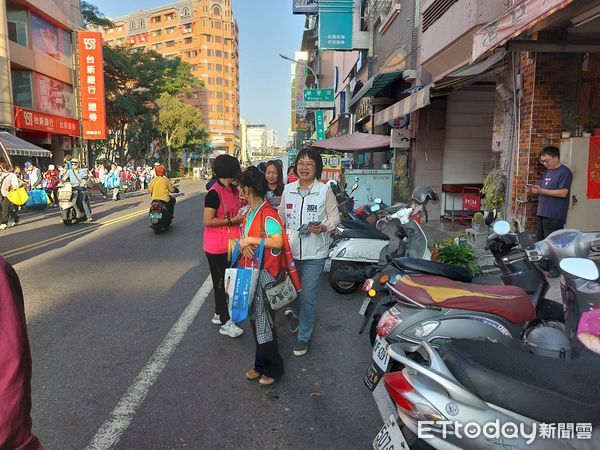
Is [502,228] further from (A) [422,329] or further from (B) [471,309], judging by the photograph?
(A) [422,329]

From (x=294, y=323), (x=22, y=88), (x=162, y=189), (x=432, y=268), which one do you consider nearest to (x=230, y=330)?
(x=294, y=323)

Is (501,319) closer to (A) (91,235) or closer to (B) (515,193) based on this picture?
(B) (515,193)

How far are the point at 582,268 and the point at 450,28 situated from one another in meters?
9.18

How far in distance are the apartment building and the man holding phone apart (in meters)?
95.7

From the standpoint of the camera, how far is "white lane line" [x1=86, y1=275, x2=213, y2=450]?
2908mm

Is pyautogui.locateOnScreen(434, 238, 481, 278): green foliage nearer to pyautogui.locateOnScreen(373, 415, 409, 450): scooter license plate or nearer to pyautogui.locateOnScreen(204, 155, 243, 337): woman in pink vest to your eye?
pyautogui.locateOnScreen(204, 155, 243, 337): woman in pink vest

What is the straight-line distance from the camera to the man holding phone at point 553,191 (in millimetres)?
6066

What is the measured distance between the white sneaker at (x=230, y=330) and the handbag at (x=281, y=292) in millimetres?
1279

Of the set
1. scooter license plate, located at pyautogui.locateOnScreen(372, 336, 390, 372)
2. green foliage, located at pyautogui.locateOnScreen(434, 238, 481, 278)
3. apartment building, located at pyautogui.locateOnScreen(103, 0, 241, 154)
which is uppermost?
apartment building, located at pyautogui.locateOnScreen(103, 0, 241, 154)

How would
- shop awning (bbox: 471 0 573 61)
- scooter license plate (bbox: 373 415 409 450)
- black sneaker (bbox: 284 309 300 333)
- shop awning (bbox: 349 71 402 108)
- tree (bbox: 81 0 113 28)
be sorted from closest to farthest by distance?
scooter license plate (bbox: 373 415 409 450), black sneaker (bbox: 284 309 300 333), shop awning (bbox: 471 0 573 61), shop awning (bbox: 349 71 402 108), tree (bbox: 81 0 113 28)

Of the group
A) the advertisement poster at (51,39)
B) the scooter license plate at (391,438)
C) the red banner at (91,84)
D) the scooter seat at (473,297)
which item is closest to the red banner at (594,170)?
→ the scooter seat at (473,297)

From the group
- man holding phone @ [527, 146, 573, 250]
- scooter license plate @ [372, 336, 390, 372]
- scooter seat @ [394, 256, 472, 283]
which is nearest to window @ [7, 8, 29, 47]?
man holding phone @ [527, 146, 573, 250]

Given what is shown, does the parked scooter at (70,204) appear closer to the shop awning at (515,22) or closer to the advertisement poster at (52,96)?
the shop awning at (515,22)

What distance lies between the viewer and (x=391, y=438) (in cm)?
193
